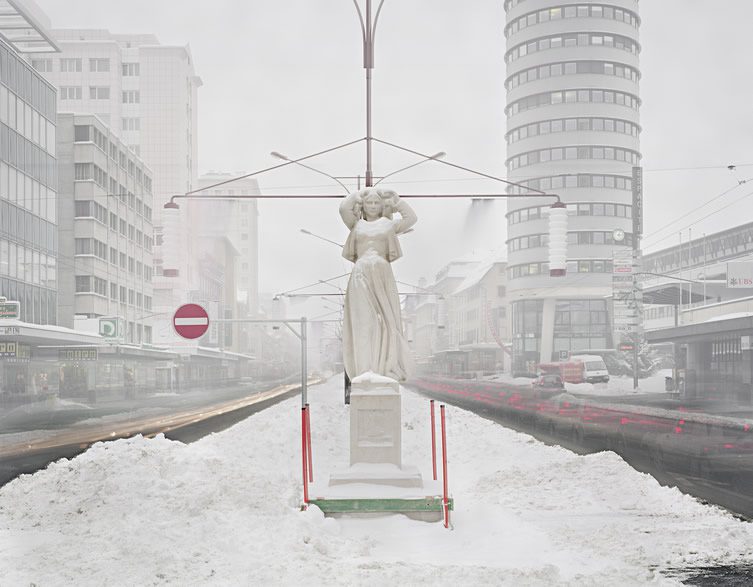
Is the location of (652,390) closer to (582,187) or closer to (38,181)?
(582,187)

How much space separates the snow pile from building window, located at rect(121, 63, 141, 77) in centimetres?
6478

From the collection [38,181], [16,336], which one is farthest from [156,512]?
[38,181]

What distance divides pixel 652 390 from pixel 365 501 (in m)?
50.5

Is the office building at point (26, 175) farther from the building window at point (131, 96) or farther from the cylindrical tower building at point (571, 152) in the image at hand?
the cylindrical tower building at point (571, 152)

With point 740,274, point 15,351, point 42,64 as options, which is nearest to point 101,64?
point 42,64

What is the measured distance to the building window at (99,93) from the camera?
70.8m

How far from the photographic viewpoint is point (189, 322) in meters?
17.7

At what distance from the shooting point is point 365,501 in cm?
1005

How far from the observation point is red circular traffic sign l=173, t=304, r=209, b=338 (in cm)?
1762

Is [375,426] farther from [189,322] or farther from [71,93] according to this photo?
[71,93]

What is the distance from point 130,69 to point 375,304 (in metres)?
66.0

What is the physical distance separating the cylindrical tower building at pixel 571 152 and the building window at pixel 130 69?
34.4 m

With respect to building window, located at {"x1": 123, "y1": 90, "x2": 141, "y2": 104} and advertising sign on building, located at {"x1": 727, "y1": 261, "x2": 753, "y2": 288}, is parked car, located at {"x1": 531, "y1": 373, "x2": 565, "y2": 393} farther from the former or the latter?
building window, located at {"x1": 123, "y1": 90, "x2": 141, "y2": 104}

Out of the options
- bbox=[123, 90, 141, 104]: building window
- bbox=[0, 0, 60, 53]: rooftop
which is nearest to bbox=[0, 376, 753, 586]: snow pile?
bbox=[0, 0, 60, 53]: rooftop
